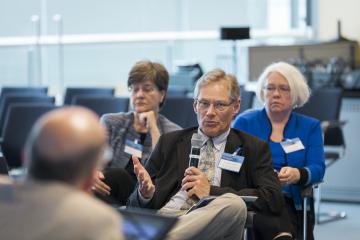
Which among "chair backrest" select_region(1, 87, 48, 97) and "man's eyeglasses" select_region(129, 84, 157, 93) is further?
"chair backrest" select_region(1, 87, 48, 97)

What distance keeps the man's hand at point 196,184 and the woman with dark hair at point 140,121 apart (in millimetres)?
642

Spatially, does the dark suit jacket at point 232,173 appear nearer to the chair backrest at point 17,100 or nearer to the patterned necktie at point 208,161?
the patterned necktie at point 208,161

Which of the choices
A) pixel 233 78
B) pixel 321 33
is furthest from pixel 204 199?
pixel 321 33

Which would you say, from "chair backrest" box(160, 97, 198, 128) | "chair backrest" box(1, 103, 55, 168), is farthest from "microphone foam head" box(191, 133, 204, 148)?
"chair backrest" box(1, 103, 55, 168)

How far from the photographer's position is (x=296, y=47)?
827cm

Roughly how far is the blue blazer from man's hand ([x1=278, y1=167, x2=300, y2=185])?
0.18ft

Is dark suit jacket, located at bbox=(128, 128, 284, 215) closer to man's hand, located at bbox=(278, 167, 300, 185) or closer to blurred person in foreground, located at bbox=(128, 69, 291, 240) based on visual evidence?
blurred person in foreground, located at bbox=(128, 69, 291, 240)

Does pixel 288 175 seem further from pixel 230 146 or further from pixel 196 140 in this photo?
pixel 196 140

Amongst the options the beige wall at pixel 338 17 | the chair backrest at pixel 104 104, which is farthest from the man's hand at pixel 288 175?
the beige wall at pixel 338 17

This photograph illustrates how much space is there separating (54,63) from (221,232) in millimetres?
7551

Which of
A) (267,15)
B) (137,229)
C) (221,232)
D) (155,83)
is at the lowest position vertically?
(221,232)

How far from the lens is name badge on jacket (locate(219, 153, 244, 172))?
3508 millimetres

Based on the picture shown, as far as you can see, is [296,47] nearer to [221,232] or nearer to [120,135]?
[120,135]

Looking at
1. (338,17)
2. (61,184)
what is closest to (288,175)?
(61,184)
